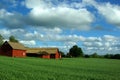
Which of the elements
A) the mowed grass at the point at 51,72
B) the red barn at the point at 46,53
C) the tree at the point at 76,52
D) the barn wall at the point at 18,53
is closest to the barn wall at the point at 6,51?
the barn wall at the point at 18,53

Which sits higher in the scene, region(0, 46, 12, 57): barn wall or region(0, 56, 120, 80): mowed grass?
region(0, 46, 12, 57): barn wall

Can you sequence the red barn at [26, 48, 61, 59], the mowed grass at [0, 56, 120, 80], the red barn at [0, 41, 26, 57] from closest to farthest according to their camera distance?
the mowed grass at [0, 56, 120, 80] < the red barn at [0, 41, 26, 57] < the red barn at [26, 48, 61, 59]

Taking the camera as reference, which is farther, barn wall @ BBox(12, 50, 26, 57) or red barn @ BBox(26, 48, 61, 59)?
red barn @ BBox(26, 48, 61, 59)

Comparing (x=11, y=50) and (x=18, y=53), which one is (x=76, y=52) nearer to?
(x=18, y=53)

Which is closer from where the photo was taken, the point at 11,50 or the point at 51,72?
the point at 51,72

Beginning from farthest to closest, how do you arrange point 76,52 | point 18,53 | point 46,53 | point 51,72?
point 76,52, point 46,53, point 18,53, point 51,72

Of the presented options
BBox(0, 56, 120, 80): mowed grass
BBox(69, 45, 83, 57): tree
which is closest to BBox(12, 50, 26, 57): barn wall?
BBox(0, 56, 120, 80): mowed grass

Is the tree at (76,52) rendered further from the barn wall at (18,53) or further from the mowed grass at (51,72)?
the mowed grass at (51,72)

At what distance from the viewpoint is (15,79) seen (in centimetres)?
2142

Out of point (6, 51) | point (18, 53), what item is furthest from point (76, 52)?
point (6, 51)

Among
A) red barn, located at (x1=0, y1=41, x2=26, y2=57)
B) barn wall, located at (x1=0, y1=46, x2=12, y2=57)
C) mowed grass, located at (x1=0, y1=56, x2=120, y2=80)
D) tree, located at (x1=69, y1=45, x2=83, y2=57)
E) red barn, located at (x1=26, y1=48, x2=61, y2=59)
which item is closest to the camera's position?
mowed grass, located at (x1=0, y1=56, x2=120, y2=80)

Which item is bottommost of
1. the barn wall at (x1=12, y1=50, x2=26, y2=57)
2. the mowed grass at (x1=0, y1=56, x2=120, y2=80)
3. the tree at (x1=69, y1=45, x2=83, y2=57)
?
the mowed grass at (x1=0, y1=56, x2=120, y2=80)

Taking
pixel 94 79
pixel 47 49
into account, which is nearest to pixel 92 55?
pixel 47 49

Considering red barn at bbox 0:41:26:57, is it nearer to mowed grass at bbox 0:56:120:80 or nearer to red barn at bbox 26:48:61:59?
red barn at bbox 26:48:61:59
